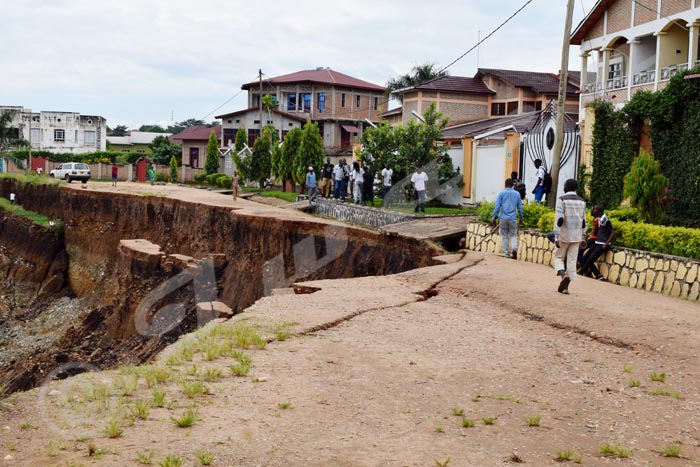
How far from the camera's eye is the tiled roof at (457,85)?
39750 mm

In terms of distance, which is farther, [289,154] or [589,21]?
[289,154]

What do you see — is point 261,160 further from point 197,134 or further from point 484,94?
point 197,134

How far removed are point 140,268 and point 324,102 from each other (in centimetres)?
3486

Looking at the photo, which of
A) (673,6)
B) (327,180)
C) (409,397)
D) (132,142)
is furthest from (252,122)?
(409,397)

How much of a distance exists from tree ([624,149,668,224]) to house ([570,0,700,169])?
6.80m

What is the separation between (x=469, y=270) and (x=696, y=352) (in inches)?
233

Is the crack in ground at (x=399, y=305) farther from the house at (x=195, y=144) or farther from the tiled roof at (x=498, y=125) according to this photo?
the house at (x=195, y=144)

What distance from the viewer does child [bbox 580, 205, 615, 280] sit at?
13.3 metres

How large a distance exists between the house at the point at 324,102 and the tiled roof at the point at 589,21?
91.7 ft

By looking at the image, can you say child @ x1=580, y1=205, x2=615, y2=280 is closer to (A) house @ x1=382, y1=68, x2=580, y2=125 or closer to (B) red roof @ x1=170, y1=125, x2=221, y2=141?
(A) house @ x1=382, y1=68, x2=580, y2=125

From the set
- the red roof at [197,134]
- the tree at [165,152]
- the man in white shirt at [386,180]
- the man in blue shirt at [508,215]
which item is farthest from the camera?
the tree at [165,152]

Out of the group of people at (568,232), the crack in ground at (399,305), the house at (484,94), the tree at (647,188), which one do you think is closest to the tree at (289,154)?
the house at (484,94)

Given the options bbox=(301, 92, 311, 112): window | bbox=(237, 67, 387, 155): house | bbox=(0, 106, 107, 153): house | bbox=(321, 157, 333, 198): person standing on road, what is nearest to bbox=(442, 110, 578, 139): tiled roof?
bbox=(321, 157, 333, 198): person standing on road

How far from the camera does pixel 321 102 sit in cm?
5606
